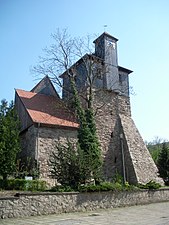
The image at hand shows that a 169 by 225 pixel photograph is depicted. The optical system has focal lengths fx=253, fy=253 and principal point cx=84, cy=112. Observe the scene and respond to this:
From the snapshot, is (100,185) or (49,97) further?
(49,97)

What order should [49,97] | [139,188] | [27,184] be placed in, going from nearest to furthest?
[27,184]
[139,188]
[49,97]

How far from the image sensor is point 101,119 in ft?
84.4

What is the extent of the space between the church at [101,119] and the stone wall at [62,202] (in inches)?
200

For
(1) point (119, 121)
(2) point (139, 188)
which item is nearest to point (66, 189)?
(2) point (139, 188)

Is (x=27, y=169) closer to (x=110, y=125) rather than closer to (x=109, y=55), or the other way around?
(x=110, y=125)

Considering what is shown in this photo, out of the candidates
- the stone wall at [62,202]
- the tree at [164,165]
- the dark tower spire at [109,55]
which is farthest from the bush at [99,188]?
the tree at [164,165]

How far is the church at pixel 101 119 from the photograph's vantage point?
20812 millimetres

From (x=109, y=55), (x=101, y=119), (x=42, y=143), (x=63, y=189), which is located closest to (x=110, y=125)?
(x=101, y=119)

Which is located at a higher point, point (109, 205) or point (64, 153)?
point (64, 153)

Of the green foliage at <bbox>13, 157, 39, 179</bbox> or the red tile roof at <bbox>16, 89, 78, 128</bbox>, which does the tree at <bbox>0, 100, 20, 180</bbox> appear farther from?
the red tile roof at <bbox>16, 89, 78, 128</bbox>

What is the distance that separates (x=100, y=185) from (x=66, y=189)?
222 cm

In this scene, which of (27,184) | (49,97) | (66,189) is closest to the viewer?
(66,189)

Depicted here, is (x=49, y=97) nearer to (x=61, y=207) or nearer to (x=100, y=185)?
(x=100, y=185)

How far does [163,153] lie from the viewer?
3036 centimetres
